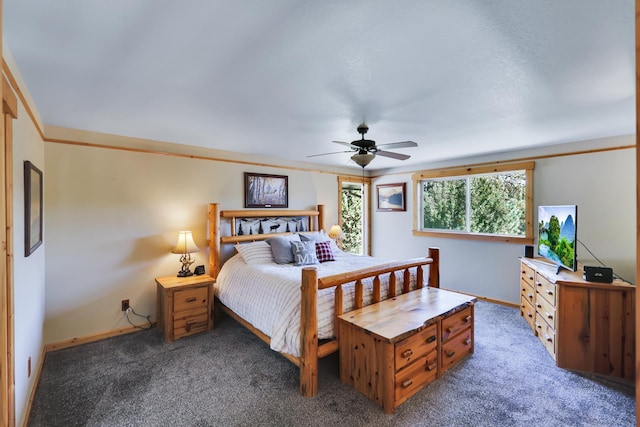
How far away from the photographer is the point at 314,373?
234 centimetres

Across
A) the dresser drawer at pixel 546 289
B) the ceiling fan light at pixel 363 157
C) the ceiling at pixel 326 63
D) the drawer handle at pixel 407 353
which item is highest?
the ceiling at pixel 326 63

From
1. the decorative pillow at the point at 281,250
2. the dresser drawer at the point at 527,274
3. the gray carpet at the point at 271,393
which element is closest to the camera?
the gray carpet at the point at 271,393

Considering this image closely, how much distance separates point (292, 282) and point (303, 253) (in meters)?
1.05

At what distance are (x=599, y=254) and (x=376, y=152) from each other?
2.99 m

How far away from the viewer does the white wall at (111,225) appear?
10.2 feet

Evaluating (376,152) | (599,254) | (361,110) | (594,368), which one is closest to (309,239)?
(376,152)

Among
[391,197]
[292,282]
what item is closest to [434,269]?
[292,282]

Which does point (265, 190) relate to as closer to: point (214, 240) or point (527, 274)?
point (214, 240)

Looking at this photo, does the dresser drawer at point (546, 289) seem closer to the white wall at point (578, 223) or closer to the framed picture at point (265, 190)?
the white wall at point (578, 223)

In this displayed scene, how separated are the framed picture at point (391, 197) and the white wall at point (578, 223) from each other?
0.82 meters

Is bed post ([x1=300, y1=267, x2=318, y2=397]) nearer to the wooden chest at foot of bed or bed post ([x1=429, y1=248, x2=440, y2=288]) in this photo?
the wooden chest at foot of bed

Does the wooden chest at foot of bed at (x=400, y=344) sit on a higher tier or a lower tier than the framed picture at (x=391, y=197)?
lower

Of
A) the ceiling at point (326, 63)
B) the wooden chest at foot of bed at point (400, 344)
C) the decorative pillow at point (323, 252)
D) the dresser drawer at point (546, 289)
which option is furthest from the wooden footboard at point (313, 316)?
the dresser drawer at point (546, 289)

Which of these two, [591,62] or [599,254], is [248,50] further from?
[599,254]
